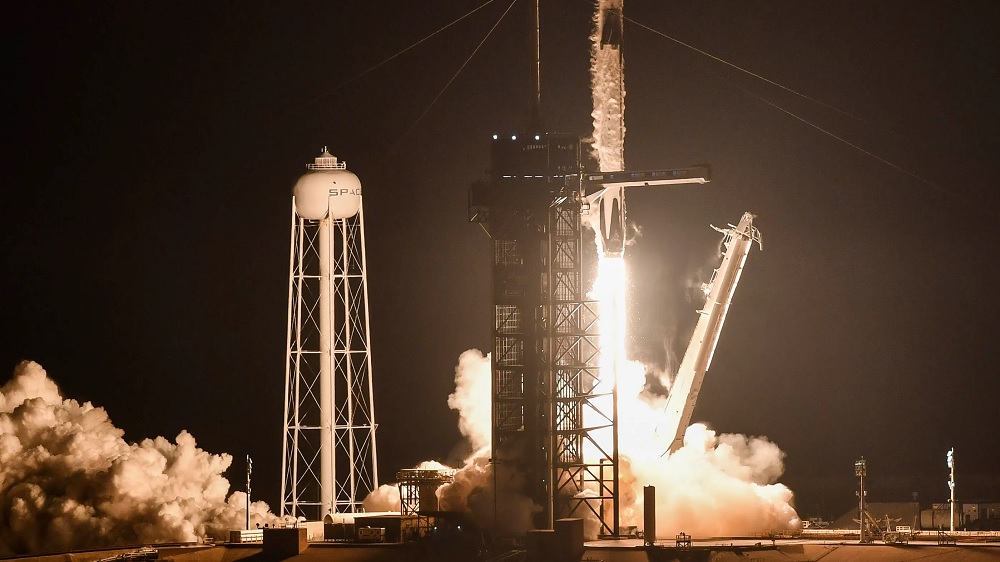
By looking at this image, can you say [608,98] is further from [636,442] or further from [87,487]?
[87,487]

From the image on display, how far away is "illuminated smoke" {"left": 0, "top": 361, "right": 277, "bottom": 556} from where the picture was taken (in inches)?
2365

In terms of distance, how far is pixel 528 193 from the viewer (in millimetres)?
55844

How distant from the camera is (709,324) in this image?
5797 cm

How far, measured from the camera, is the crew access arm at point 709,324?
57.5 meters

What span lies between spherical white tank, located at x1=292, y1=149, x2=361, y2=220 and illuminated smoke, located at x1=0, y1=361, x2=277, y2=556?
9506 millimetres

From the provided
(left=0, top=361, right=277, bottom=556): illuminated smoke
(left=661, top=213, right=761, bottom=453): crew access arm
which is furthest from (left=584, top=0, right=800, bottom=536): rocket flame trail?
(left=0, top=361, right=277, bottom=556): illuminated smoke

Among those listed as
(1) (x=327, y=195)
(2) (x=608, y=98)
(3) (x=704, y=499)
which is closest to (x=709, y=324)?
(3) (x=704, y=499)

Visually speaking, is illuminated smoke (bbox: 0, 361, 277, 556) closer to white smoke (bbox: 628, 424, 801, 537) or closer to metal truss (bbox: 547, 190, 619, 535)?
metal truss (bbox: 547, 190, 619, 535)

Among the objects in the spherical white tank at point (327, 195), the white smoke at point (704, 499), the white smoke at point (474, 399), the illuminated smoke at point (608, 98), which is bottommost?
the white smoke at point (704, 499)

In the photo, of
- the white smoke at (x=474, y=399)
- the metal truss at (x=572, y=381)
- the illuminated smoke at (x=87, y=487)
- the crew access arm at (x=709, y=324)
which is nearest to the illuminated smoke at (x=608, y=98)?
the metal truss at (x=572, y=381)

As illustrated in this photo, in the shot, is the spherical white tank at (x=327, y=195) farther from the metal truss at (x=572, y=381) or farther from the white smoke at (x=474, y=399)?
the metal truss at (x=572, y=381)

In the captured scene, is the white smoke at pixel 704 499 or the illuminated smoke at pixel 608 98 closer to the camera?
the white smoke at pixel 704 499

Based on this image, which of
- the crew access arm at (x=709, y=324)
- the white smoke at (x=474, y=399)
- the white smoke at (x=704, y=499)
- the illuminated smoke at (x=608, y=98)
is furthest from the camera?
the white smoke at (x=474, y=399)

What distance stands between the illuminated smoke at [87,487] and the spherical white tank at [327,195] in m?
9.51
